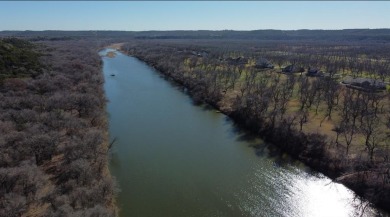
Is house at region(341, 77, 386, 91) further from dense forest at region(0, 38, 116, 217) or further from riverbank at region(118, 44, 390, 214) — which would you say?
dense forest at region(0, 38, 116, 217)

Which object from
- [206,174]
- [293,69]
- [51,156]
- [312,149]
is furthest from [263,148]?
[293,69]

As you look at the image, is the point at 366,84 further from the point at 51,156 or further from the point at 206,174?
the point at 51,156

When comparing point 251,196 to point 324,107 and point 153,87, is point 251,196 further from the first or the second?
point 153,87

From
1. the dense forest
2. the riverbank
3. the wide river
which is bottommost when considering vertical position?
the wide river

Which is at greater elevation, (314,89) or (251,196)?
(314,89)

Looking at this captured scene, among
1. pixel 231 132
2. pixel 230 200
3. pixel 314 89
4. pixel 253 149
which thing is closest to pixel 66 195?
pixel 230 200

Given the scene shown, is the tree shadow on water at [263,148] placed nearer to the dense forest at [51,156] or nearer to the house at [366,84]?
the dense forest at [51,156]

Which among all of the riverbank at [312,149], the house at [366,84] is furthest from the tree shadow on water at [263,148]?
the house at [366,84]

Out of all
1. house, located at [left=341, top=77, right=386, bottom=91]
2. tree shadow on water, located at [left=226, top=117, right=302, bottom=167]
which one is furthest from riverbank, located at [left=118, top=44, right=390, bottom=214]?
house, located at [left=341, top=77, right=386, bottom=91]
